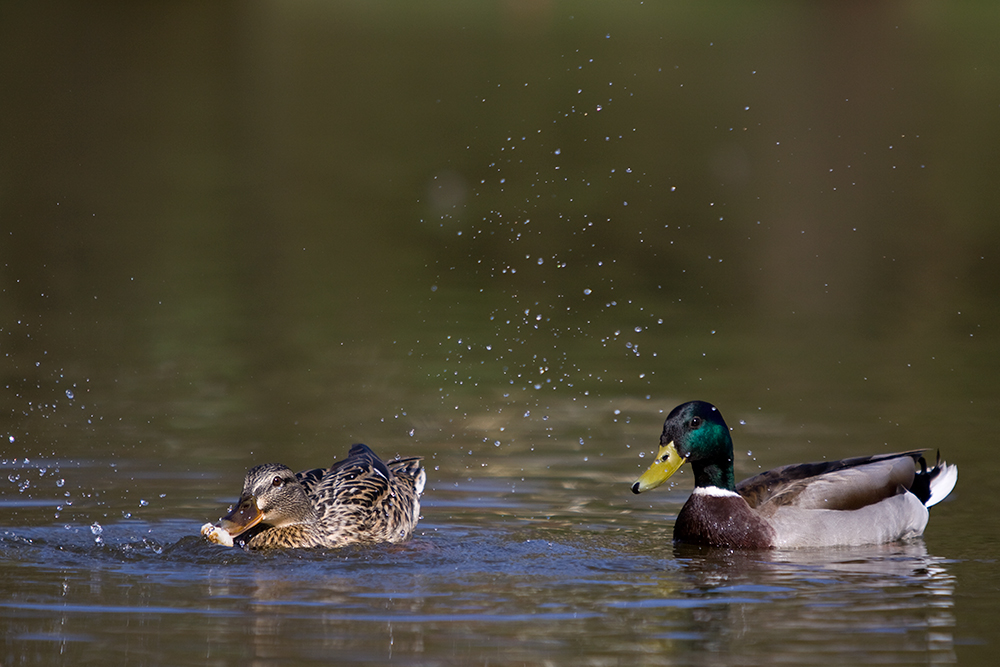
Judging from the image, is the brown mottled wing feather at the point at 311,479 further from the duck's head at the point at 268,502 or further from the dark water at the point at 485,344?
the dark water at the point at 485,344

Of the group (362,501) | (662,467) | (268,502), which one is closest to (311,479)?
(362,501)

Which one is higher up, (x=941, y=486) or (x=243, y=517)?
(x=941, y=486)

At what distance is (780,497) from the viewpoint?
9.16 metres

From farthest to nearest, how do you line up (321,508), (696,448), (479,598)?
(696,448) < (321,508) < (479,598)

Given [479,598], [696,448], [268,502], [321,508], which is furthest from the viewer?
[696,448]

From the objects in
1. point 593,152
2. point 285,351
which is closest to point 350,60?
point 593,152

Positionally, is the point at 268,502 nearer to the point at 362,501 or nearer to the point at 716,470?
the point at 362,501

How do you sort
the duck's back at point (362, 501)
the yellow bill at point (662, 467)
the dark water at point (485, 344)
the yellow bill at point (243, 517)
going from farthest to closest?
the yellow bill at point (662, 467) < the duck's back at point (362, 501) < the yellow bill at point (243, 517) < the dark water at point (485, 344)

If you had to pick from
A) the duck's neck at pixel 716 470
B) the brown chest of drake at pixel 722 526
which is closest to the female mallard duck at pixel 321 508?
the brown chest of drake at pixel 722 526

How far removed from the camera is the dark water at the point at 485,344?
712cm

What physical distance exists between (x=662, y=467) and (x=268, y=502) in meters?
2.23

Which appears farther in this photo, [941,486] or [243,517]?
[941,486]

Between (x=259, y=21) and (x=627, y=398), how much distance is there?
3897 cm

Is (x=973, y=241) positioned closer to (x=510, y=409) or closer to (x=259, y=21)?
(x=510, y=409)
